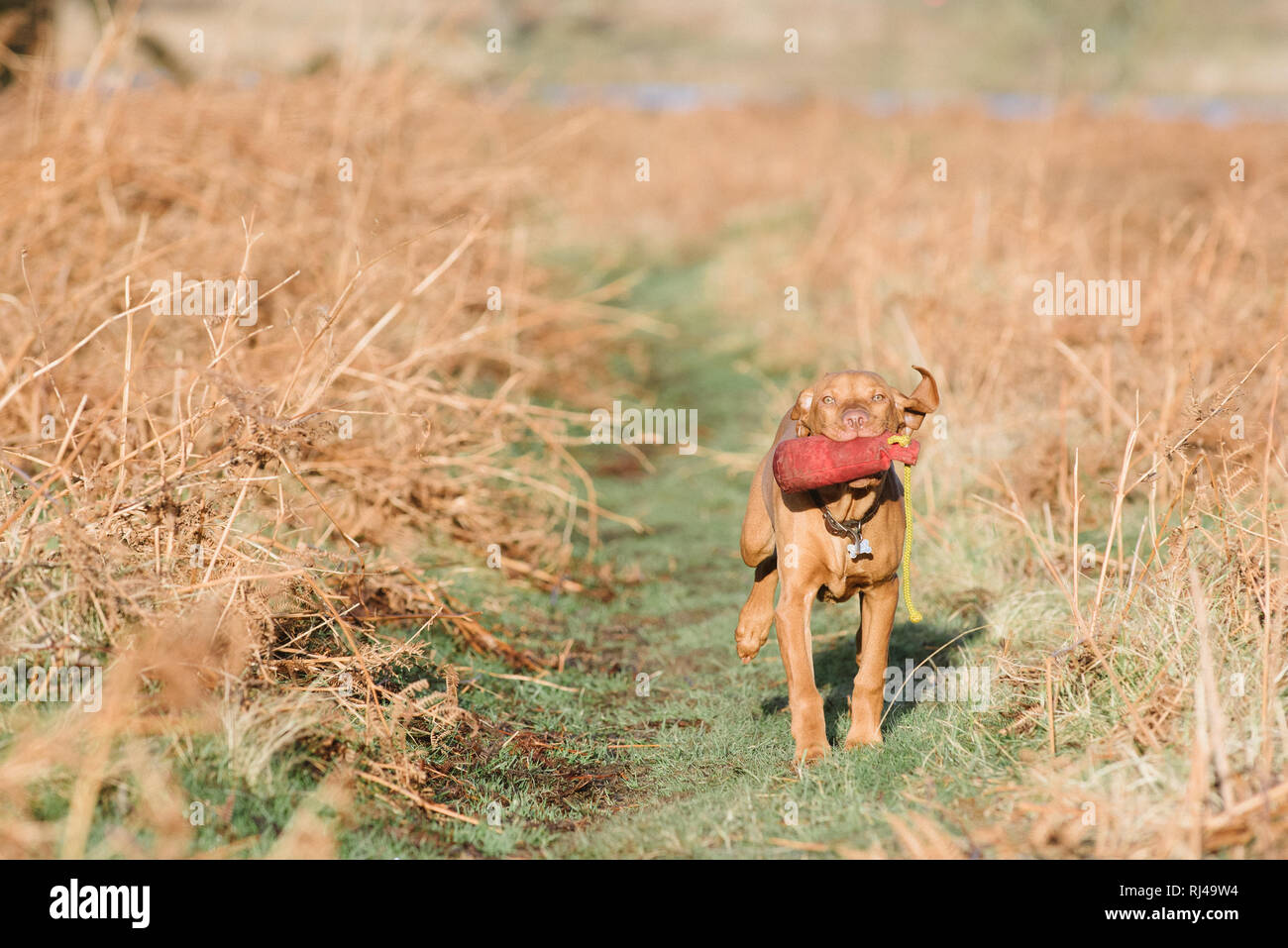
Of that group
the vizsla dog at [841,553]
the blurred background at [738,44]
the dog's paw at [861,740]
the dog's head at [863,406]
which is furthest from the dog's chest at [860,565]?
the blurred background at [738,44]

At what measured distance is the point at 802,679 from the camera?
4.09m

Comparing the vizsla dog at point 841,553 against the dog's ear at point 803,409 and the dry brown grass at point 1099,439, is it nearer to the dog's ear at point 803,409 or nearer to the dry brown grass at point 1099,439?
the dog's ear at point 803,409

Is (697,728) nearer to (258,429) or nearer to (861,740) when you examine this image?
(861,740)

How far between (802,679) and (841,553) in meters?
0.47

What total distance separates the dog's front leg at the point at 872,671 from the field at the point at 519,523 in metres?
0.12

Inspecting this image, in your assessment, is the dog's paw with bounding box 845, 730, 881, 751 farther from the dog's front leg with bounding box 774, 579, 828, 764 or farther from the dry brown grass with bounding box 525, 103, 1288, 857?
the dry brown grass with bounding box 525, 103, 1288, 857

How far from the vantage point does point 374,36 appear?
996 centimetres

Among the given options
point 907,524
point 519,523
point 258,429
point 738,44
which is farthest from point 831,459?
point 738,44

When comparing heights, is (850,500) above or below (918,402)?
below

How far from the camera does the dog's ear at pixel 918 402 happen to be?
12.6ft
